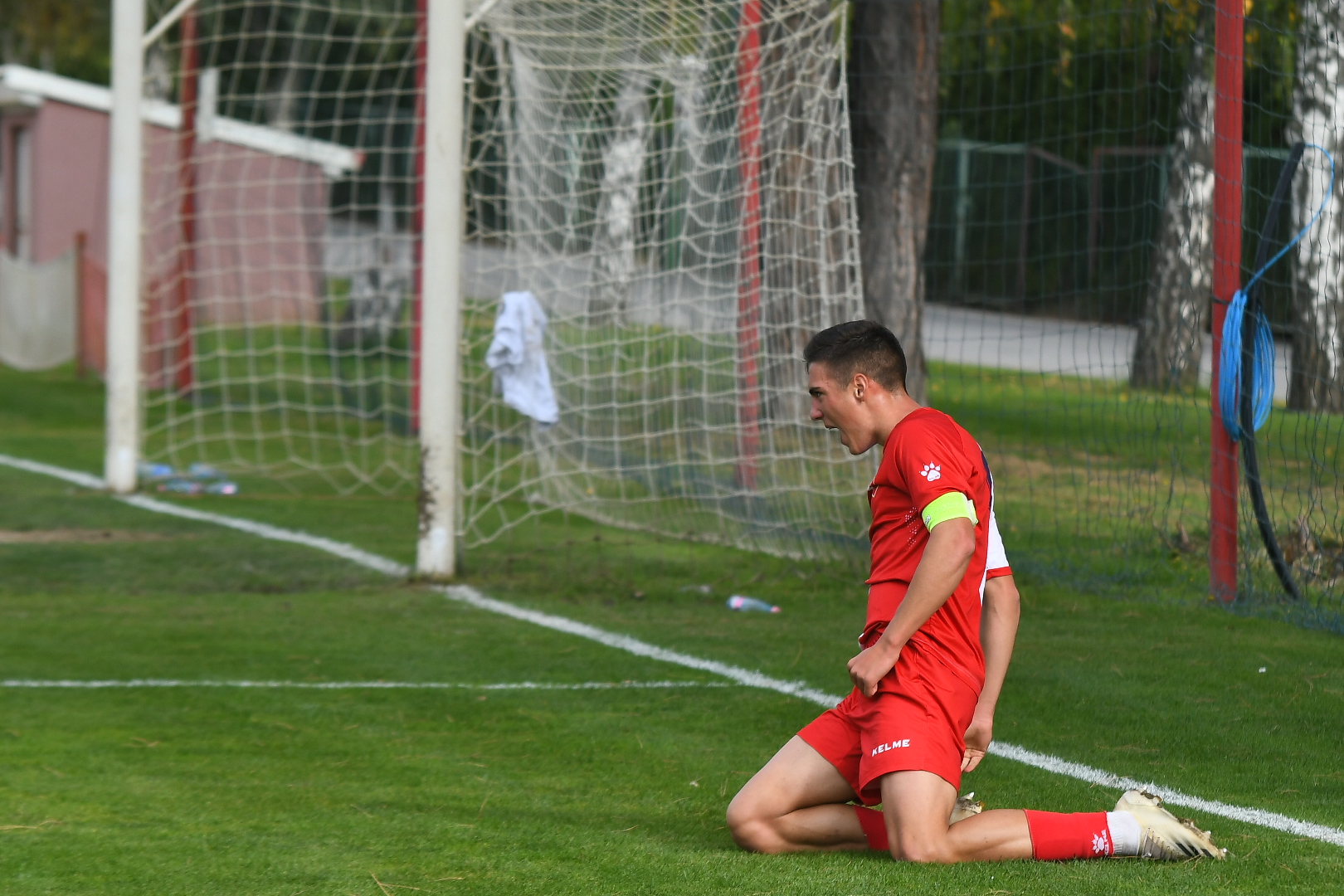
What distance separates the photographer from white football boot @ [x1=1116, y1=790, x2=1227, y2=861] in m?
3.70

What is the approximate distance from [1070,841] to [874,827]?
49 cm

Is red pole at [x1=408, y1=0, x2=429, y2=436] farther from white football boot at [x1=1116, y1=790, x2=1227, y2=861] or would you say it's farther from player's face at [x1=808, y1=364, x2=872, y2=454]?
white football boot at [x1=1116, y1=790, x2=1227, y2=861]

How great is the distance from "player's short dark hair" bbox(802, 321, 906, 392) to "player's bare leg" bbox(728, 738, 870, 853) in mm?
984

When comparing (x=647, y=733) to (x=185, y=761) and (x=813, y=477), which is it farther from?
(x=813, y=477)

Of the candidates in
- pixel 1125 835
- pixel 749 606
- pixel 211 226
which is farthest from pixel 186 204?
pixel 1125 835

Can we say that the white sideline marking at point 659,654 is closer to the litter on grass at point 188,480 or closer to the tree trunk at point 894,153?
the litter on grass at point 188,480

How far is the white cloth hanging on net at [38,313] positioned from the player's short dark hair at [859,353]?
18.3m

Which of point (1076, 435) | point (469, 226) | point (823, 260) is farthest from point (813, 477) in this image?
point (1076, 435)

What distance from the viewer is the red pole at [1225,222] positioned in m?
6.82

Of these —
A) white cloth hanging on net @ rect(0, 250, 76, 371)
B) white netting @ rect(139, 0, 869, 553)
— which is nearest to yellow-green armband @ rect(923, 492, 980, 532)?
white netting @ rect(139, 0, 869, 553)

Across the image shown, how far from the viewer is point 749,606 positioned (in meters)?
7.40

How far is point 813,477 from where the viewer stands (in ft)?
27.4

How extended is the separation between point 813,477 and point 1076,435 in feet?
12.4

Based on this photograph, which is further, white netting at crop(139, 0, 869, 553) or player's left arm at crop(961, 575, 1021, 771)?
white netting at crop(139, 0, 869, 553)
